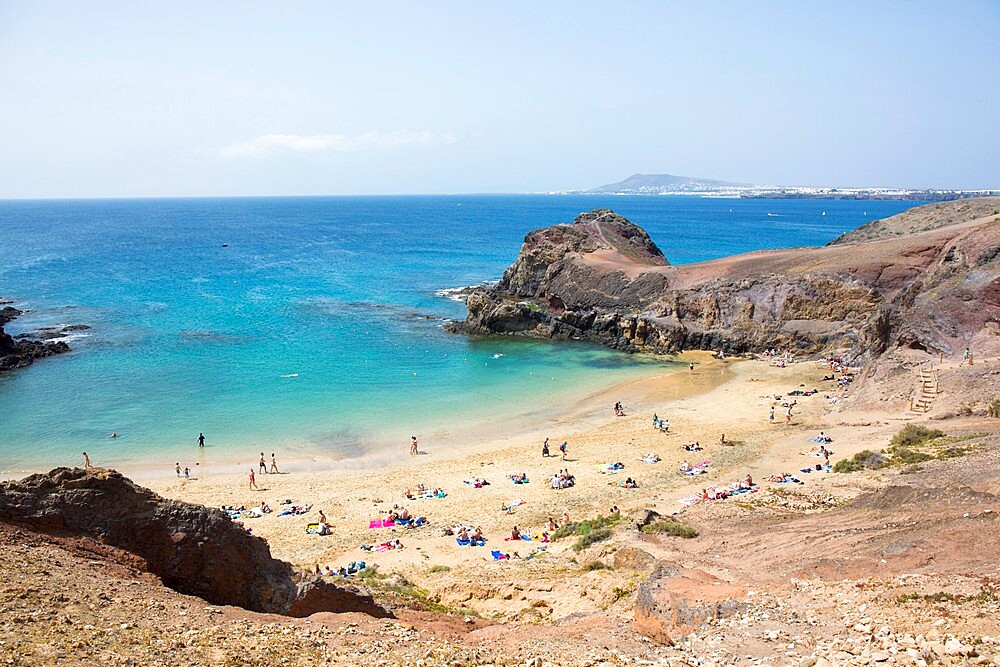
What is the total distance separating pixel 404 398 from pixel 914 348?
85.3 ft

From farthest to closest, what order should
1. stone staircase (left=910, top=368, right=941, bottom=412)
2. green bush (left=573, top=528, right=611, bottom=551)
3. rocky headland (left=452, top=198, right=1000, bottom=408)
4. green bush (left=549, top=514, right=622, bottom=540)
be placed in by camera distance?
rocky headland (left=452, top=198, right=1000, bottom=408), stone staircase (left=910, top=368, right=941, bottom=412), green bush (left=549, top=514, right=622, bottom=540), green bush (left=573, top=528, right=611, bottom=551)

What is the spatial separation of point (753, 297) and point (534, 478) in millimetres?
30111

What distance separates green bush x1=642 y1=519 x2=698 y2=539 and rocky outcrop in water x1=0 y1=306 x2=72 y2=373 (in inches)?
1690

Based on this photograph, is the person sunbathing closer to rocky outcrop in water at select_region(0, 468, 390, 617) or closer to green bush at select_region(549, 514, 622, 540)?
green bush at select_region(549, 514, 622, 540)

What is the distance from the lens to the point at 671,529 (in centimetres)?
1844

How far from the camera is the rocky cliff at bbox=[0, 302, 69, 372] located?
4478cm

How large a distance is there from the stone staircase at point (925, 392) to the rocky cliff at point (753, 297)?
204 inches

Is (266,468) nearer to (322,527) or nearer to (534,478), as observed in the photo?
(322,527)

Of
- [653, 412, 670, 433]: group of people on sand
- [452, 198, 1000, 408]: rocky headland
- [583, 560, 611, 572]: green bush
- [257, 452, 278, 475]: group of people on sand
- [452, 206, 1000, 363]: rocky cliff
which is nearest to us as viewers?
[583, 560, 611, 572]: green bush

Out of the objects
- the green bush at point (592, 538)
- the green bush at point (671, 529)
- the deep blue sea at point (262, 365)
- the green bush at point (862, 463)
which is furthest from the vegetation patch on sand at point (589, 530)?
the deep blue sea at point (262, 365)

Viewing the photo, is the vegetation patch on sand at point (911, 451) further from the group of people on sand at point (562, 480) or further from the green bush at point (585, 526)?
the group of people on sand at point (562, 480)

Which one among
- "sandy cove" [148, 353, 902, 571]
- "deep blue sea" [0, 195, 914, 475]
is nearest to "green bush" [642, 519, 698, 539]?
"sandy cove" [148, 353, 902, 571]

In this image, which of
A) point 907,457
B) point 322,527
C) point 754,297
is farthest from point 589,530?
point 754,297

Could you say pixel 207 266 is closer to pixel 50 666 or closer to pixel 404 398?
pixel 404 398
